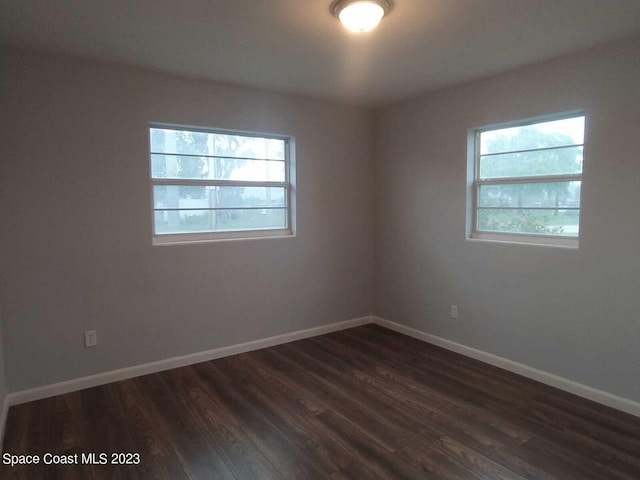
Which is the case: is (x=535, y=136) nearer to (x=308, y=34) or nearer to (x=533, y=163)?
(x=533, y=163)

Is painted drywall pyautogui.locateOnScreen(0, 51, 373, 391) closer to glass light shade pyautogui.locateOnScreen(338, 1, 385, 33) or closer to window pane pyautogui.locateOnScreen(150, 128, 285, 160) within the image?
window pane pyautogui.locateOnScreen(150, 128, 285, 160)

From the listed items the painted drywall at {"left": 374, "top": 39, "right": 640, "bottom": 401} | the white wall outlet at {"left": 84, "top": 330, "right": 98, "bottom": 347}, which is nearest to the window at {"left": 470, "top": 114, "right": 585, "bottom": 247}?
the painted drywall at {"left": 374, "top": 39, "right": 640, "bottom": 401}

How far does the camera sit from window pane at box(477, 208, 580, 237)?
2.95m

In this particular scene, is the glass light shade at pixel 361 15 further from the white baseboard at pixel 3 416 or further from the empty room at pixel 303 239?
the white baseboard at pixel 3 416

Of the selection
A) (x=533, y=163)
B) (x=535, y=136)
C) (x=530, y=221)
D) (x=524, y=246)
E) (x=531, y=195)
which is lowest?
(x=524, y=246)

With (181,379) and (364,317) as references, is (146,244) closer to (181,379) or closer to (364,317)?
(181,379)

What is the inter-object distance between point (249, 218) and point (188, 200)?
584 millimetres

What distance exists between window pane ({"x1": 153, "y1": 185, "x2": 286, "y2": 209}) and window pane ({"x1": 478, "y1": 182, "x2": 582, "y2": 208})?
1.87 meters

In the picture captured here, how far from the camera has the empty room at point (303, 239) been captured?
2227mm

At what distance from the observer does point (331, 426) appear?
8.07 feet

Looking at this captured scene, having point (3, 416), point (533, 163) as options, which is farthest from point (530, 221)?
point (3, 416)

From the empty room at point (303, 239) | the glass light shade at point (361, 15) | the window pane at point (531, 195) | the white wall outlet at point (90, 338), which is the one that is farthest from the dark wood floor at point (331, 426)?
the glass light shade at point (361, 15)

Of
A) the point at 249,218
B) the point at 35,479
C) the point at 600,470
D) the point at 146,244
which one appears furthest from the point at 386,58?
the point at 35,479

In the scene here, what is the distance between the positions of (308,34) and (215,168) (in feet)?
4.94
